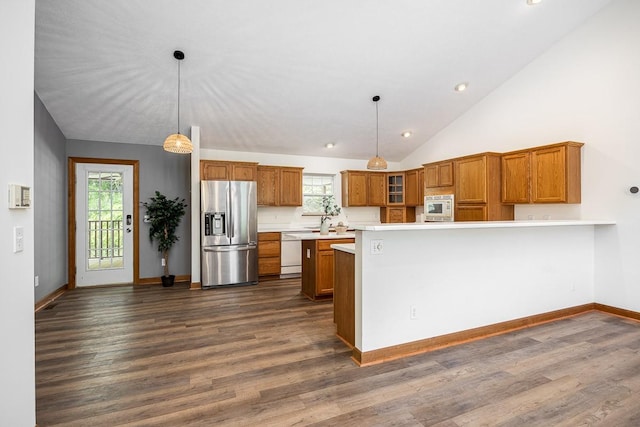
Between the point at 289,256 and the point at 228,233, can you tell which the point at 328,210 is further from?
the point at 228,233

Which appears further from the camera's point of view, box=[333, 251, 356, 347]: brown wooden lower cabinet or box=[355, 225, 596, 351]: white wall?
box=[333, 251, 356, 347]: brown wooden lower cabinet

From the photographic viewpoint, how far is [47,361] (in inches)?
106

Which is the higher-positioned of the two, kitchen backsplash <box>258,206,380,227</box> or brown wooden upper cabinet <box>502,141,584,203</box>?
brown wooden upper cabinet <box>502,141,584,203</box>

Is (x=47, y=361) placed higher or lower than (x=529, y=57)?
lower

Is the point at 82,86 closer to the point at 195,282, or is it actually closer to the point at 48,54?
the point at 48,54

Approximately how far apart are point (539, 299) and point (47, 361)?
193 inches

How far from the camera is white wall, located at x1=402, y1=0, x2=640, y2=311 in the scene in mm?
3842

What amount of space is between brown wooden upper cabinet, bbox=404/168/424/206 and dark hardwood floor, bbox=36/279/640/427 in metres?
3.82

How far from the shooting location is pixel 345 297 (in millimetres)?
3012

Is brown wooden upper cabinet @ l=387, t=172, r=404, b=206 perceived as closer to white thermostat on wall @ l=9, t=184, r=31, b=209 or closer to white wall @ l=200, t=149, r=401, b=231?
white wall @ l=200, t=149, r=401, b=231

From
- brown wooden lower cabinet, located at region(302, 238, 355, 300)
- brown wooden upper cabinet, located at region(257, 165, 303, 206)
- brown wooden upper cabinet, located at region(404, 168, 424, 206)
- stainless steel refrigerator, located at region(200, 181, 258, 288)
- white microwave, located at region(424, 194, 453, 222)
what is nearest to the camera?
brown wooden lower cabinet, located at region(302, 238, 355, 300)

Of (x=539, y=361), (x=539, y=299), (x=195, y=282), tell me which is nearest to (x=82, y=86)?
(x=195, y=282)

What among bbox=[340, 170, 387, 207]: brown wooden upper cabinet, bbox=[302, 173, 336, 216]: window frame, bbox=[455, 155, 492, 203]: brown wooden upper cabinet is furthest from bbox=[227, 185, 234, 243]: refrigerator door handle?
bbox=[455, 155, 492, 203]: brown wooden upper cabinet

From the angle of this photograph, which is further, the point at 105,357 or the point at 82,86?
the point at 82,86
